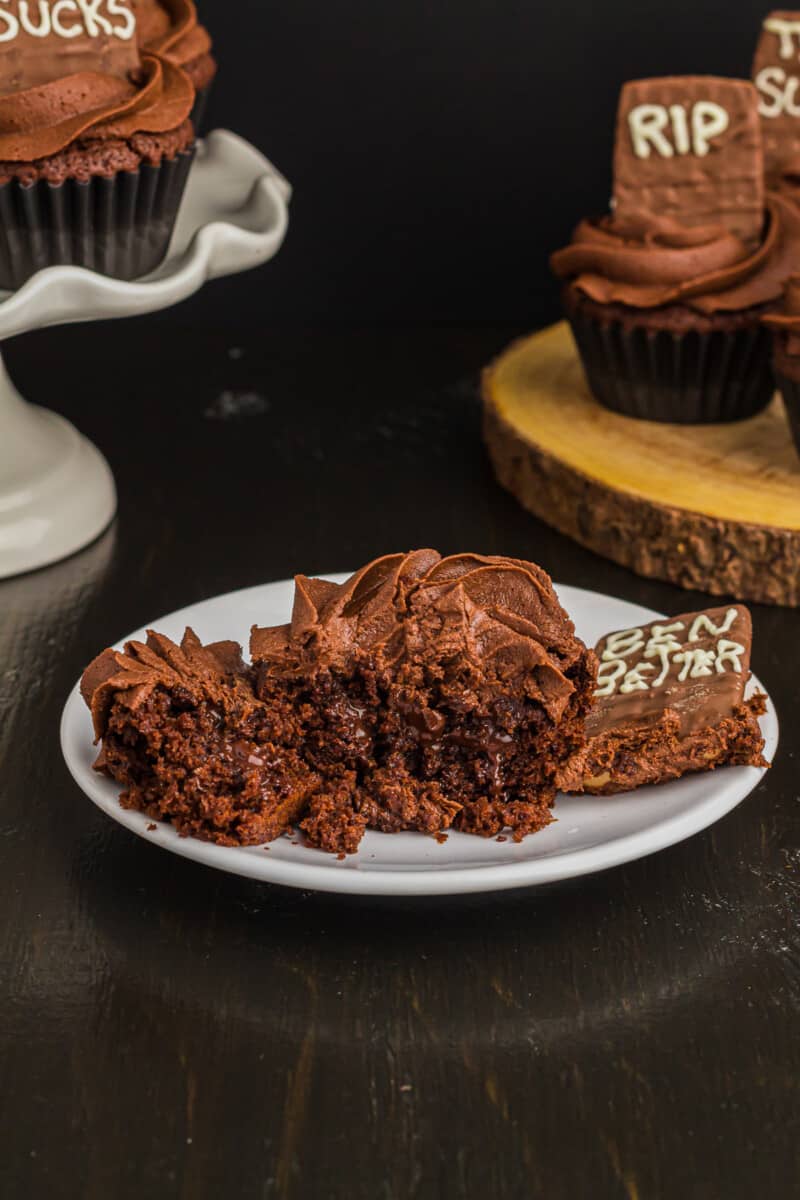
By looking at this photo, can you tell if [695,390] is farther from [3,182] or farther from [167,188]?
[3,182]

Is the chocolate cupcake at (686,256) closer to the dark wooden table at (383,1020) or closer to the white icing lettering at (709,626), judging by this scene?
the dark wooden table at (383,1020)

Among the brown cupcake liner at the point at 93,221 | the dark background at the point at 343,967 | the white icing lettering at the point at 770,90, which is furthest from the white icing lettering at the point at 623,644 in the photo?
the white icing lettering at the point at 770,90

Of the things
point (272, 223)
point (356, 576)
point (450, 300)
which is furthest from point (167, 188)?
point (450, 300)

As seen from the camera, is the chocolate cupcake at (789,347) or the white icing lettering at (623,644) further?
the chocolate cupcake at (789,347)

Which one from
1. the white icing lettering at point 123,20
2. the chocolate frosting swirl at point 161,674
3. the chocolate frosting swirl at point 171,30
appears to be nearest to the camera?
the chocolate frosting swirl at point 161,674

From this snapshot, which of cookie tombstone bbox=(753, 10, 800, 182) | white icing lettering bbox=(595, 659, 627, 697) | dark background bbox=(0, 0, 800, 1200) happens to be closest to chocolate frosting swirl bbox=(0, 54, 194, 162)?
dark background bbox=(0, 0, 800, 1200)

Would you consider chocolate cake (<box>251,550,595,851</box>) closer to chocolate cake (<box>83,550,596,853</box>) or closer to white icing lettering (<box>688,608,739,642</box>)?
chocolate cake (<box>83,550,596,853</box>)
